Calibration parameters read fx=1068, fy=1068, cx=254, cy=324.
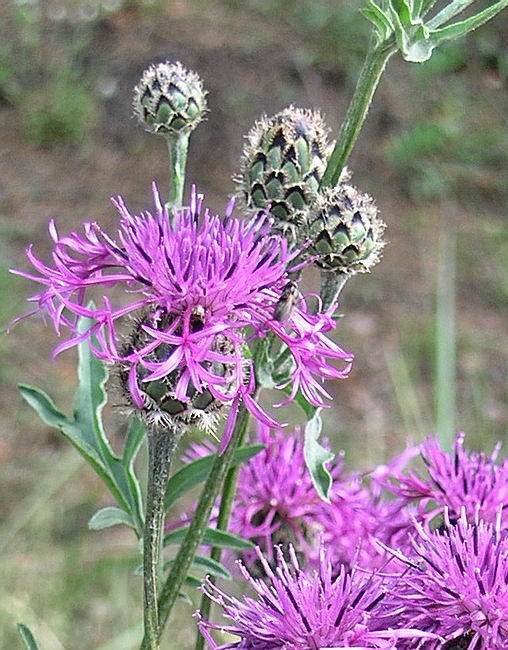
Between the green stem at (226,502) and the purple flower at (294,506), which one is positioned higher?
the purple flower at (294,506)

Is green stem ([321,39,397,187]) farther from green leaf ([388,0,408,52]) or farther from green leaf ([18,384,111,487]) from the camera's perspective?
green leaf ([18,384,111,487])

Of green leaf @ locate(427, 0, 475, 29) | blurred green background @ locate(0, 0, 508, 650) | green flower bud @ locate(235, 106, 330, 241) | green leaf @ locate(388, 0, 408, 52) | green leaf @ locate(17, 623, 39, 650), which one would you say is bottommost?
green leaf @ locate(17, 623, 39, 650)

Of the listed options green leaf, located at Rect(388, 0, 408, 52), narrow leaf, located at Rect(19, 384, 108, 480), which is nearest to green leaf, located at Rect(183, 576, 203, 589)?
narrow leaf, located at Rect(19, 384, 108, 480)

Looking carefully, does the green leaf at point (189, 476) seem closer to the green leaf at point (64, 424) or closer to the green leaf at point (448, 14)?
the green leaf at point (64, 424)

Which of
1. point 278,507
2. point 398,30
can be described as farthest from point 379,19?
point 278,507

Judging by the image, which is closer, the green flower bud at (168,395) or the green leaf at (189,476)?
the green flower bud at (168,395)

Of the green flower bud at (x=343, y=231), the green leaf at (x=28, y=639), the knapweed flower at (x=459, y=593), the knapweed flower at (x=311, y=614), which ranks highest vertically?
the green flower bud at (x=343, y=231)

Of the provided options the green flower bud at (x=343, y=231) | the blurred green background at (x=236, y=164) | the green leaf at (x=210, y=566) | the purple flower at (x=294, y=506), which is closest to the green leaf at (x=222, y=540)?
the green leaf at (x=210, y=566)
